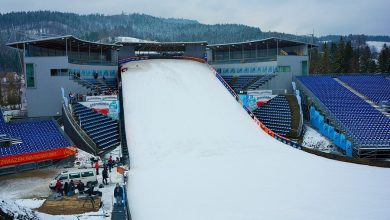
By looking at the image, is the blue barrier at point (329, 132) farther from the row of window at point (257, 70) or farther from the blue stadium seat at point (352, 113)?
the row of window at point (257, 70)

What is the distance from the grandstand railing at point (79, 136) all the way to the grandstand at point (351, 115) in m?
16.6

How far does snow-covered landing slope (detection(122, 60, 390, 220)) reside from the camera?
43.7 feet

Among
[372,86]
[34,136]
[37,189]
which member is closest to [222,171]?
[37,189]

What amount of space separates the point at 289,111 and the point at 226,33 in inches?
5275

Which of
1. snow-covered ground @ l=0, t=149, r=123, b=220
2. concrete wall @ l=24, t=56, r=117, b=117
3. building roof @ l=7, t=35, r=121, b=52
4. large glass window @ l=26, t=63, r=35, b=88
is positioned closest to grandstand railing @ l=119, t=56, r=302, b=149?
building roof @ l=7, t=35, r=121, b=52

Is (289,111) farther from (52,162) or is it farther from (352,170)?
(52,162)

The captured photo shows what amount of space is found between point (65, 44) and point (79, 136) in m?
16.1

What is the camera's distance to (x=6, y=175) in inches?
829

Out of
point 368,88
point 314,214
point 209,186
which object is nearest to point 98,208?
point 209,186

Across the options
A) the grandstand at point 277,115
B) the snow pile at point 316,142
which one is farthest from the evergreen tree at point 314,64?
the snow pile at point 316,142

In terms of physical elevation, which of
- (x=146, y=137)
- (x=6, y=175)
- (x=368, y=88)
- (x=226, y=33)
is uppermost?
(x=226, y=33)

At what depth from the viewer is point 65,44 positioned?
123ft

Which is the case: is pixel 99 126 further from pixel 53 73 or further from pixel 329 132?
pixel 329 132

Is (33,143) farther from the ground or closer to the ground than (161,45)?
closer to the ground
